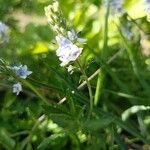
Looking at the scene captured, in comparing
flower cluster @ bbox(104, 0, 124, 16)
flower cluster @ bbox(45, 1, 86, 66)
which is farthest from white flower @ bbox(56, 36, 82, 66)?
flower cluster @ bbox(104, 0, 124, 16)

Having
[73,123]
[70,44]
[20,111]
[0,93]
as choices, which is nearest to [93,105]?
[73,123]

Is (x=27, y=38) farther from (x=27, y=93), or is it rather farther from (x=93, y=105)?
(x=93, y=105)

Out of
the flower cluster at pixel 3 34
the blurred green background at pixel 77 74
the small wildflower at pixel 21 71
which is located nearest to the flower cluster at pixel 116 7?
the blurred green background at pixel 77 74

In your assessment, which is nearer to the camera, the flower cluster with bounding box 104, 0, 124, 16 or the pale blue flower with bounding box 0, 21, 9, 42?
the pale blue flower with bounding box 0, 21, 9, 42

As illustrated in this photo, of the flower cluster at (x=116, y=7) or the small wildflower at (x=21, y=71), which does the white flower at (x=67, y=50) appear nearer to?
the small wildflower at (x=21, y=71)

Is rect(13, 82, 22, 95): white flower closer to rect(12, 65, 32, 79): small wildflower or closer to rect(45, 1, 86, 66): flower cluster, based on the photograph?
rect(12, 65, 32, 79): small wildflower

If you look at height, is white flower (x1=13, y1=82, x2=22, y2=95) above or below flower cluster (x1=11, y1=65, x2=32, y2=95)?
below

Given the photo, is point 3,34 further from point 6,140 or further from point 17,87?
point 6,140

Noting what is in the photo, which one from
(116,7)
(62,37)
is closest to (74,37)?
(62,37)
